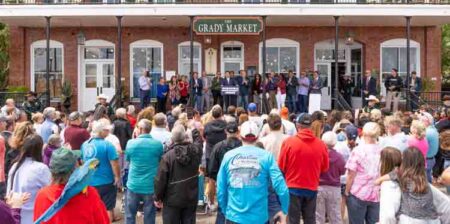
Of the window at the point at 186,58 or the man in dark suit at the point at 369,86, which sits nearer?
the man in dark suit at the point at 369,86

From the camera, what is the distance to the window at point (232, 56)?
25.0 metres

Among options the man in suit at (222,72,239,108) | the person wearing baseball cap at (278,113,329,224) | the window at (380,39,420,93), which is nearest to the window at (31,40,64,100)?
the man in suit at (222,72,239,108)

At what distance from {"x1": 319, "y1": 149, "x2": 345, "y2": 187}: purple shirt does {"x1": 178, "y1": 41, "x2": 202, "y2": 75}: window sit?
17047 mm

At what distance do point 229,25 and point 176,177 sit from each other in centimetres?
1410

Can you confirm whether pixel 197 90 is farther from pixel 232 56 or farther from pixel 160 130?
pixel 160 130

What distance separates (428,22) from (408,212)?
20660 mm

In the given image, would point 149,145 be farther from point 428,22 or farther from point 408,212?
point 428,22

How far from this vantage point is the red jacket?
7.52 metres

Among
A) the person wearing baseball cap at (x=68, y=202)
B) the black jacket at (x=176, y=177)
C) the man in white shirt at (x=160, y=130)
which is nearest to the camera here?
the person wearing baseball cap at (x=68, y=202)

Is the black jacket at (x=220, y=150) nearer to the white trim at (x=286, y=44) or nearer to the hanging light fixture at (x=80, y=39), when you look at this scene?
the white trim at (x=286, y=44)

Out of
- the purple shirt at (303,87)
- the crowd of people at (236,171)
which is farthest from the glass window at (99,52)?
the crowd of people at (236,171)

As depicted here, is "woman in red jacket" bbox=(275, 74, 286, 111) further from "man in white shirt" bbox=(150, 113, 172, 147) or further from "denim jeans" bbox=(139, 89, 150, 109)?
"man in white shirt" bbox=(150, 113, 172, 147)

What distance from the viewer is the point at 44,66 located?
25500 mm

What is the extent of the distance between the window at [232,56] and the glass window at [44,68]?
22.2ft
